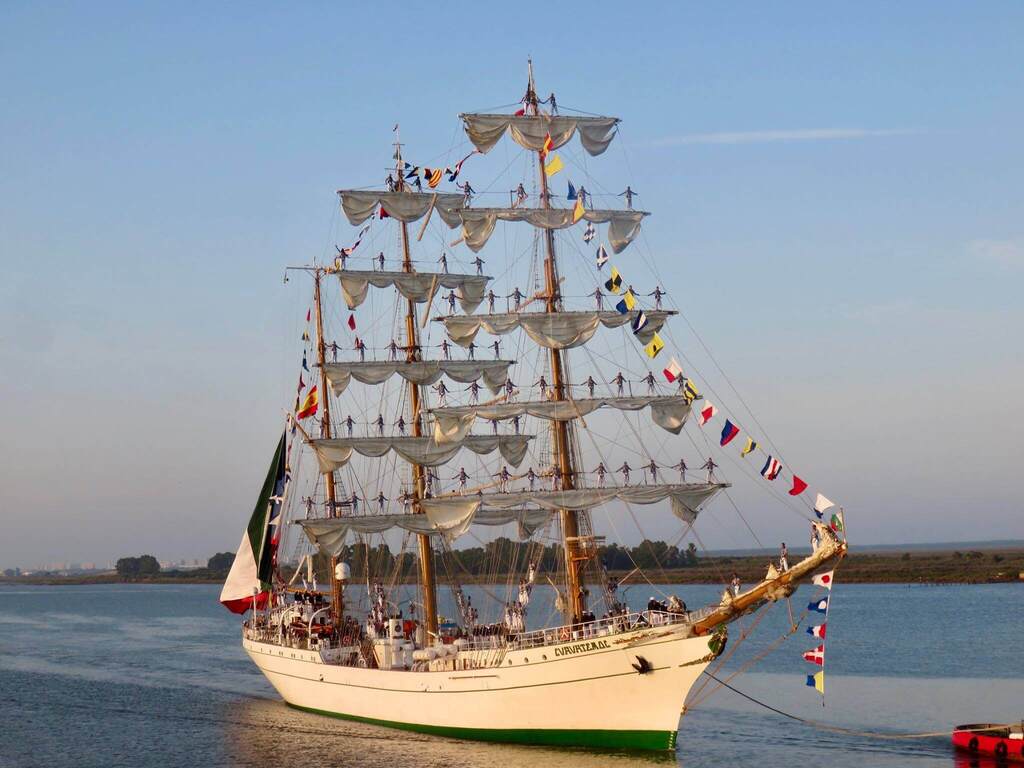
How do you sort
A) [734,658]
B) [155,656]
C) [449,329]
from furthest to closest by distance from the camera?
[155,656]
[734,658]
[449,329]

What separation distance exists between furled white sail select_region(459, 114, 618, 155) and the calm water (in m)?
22.4

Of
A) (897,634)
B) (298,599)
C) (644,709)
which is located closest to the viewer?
(644,709)

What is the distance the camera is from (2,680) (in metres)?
65.1

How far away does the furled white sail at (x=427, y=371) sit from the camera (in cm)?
5300

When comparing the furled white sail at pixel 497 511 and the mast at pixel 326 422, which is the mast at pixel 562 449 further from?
the mast at pixel 326 422

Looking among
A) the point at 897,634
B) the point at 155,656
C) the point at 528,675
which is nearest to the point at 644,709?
the point at 528,675

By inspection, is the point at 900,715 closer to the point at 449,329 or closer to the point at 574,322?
the point at 574,322

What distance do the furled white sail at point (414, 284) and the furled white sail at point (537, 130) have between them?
818 cm

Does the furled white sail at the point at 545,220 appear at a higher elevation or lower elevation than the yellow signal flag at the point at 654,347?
higher

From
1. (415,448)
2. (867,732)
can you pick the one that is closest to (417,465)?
(415,448)

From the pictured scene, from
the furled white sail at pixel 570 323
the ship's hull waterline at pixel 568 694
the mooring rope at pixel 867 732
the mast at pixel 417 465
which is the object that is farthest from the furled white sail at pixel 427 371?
the mooring rope at pixel 867 732

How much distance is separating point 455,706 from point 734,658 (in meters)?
25.2

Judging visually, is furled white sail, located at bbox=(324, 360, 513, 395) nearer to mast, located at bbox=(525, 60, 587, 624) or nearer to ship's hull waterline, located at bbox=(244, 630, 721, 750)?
mast, located at bbox=(525, 60, 587, 624)

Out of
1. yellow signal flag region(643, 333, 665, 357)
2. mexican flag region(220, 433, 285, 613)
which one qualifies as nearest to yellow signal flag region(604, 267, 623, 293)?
yellow signal flag region(643, 333, 665, 357)
